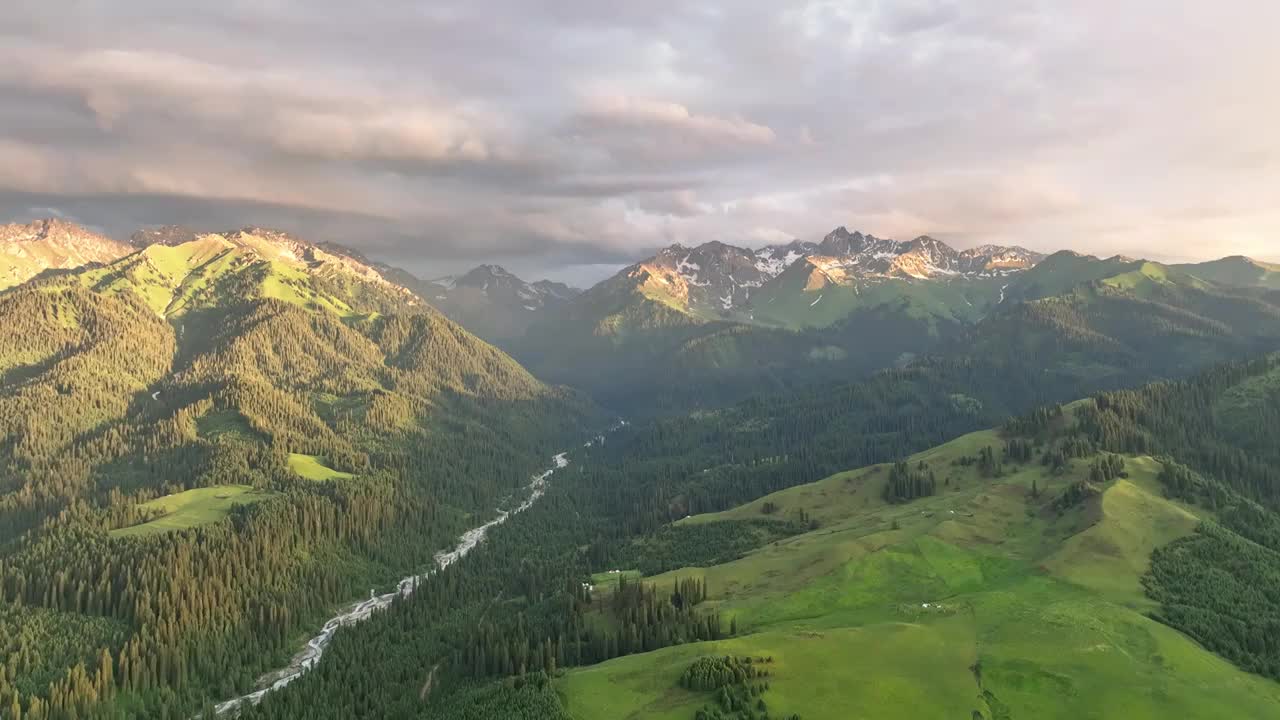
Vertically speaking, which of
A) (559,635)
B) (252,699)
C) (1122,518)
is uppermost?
(1122,518)

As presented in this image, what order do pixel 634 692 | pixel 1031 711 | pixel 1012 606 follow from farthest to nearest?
pixel 1012 606 → pixel 634 692 → pixel 1031 711

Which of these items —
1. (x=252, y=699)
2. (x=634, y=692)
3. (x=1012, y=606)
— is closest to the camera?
(x=634, y=692)

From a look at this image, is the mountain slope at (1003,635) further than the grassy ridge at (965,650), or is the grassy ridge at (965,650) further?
the mountain slope at (1003,635)

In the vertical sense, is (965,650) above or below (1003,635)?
below

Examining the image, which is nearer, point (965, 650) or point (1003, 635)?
point (965, 650)

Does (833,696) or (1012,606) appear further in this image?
(1012,606)

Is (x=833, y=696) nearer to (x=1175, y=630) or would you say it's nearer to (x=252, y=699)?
(x=1175, y=630)

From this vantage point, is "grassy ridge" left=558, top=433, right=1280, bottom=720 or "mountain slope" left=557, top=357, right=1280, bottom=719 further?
"mountain slope" left=557, top=357, right=1280, bottom=719

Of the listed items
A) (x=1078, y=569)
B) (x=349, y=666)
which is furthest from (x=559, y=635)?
(x=1078, y=569)

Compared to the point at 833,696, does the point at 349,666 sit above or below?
below
